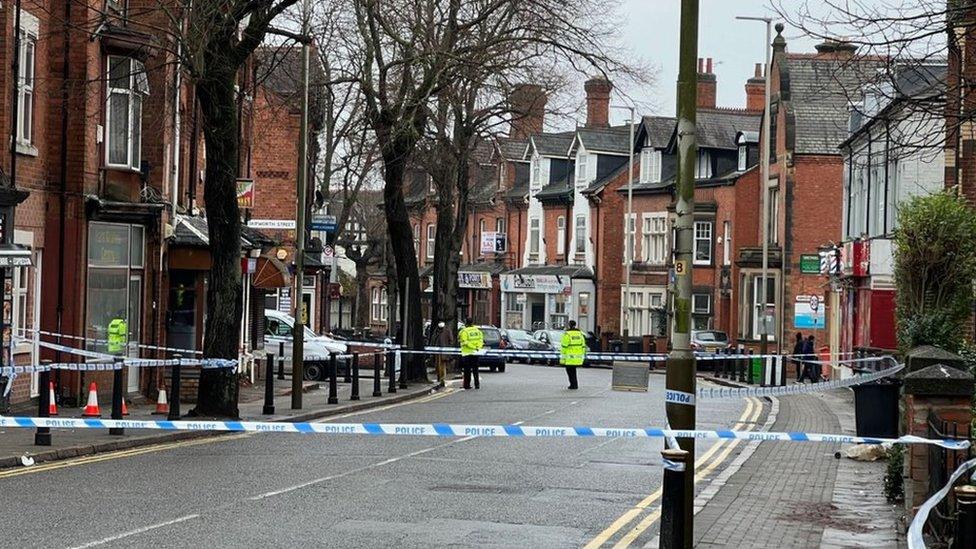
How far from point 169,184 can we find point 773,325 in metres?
33.7

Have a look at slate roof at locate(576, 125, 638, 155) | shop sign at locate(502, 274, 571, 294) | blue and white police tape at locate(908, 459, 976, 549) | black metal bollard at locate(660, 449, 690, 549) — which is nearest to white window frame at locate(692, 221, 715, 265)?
shop sign at locate(502, 274, 571, 294)

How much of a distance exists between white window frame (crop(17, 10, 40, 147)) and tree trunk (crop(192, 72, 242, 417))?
322 centimetres

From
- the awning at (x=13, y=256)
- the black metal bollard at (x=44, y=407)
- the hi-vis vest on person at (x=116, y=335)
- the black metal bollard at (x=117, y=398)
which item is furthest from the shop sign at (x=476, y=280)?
the black metal bollard at (x=44, y=407)

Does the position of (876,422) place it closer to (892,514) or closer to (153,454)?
(892,514)

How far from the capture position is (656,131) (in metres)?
73.9

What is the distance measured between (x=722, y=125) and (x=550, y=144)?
1535 centimetres

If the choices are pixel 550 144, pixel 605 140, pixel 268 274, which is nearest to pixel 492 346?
pixel 605 140

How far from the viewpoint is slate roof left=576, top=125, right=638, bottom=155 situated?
A: 80000 mm

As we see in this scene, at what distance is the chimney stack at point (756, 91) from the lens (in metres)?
77.1

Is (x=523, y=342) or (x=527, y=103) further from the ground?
(x=527, y=103)

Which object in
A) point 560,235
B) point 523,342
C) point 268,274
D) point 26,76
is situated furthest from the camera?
point 560,235

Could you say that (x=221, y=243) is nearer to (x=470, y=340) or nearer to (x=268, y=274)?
(x=268, y=274)

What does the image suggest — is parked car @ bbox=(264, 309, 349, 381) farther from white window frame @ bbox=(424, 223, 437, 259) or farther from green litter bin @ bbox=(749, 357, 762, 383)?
white window frame @ bbox=(424, 223, 437, 259)

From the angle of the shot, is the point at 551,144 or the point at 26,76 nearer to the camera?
the point at 26,76
